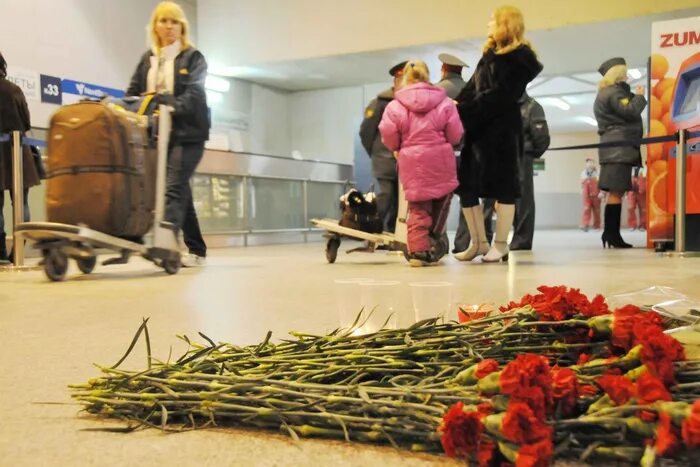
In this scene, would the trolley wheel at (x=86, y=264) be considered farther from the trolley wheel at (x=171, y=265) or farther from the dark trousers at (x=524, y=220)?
the dark trousers at (x=524, y=220)

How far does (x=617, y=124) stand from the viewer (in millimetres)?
6852

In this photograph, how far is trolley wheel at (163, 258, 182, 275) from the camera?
161 inches

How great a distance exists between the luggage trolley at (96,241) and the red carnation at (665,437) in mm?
3230

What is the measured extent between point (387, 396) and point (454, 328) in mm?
260

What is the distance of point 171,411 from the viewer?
1055 mm

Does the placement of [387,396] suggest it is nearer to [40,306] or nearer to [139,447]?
[139,447]

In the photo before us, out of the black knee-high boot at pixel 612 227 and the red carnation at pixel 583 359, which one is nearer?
the red carnation at pixel 583 359

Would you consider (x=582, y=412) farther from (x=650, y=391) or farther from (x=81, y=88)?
(x=81, y=88)

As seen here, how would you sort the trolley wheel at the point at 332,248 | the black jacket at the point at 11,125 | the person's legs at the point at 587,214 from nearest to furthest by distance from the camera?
the black jacket at the point at 11,125, the trolley wheel at the point at 332,248, the person's legs at the point at 587,214

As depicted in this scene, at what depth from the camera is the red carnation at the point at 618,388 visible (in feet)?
2.55

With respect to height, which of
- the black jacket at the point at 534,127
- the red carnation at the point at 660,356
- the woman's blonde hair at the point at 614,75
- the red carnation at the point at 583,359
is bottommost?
the red carnation at the point at 583,359

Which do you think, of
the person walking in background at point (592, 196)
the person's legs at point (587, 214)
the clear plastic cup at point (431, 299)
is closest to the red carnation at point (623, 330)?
the clear plastic cup at point (431, 299)

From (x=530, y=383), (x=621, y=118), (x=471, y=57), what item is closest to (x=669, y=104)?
(x=621, y=118)

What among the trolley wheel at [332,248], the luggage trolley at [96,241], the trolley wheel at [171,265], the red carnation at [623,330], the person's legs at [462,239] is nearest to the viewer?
the red carnation at [623,330]
